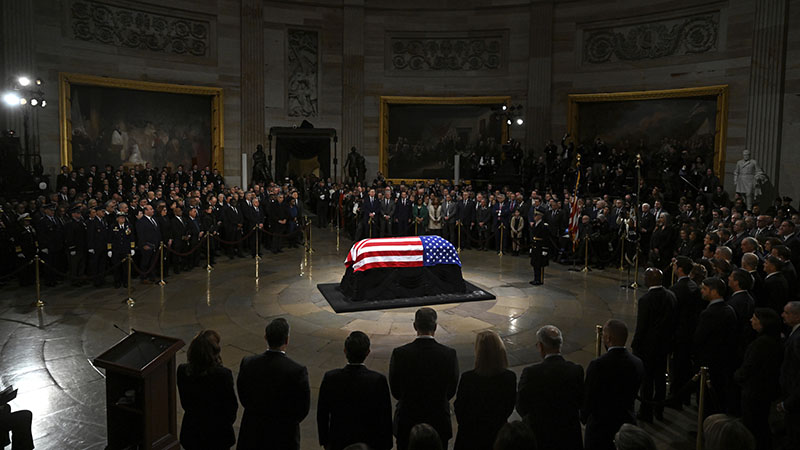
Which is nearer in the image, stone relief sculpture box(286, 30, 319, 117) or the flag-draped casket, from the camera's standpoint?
the flag-draped casket

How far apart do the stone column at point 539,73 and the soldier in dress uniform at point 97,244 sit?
707 inches

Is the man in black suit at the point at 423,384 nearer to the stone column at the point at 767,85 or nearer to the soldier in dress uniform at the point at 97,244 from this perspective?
the soldier in dress uniform at the point at 97,244

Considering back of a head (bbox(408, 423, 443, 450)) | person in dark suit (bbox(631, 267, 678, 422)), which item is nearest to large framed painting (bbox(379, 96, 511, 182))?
person in dark suit (bbox(631, 267, 678, 422))

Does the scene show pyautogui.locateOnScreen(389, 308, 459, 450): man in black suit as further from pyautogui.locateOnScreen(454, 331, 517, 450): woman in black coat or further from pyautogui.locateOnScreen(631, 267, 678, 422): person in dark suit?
pyautogui.locateOnScreen(631, 267, 678, 422): person in dark suit

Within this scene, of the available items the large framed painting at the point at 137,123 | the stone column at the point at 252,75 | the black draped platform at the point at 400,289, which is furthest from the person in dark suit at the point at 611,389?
the stone column at the point at 252,75

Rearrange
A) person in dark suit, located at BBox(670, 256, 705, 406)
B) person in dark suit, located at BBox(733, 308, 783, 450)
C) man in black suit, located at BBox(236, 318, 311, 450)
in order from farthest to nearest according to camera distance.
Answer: person in dark suit, located at BBox(670, 256, 705, 406) → person in dark suit, located at BBox(733, 308, 783, 450) → man in black suit, located at BBox(236, 318, 311, 450)

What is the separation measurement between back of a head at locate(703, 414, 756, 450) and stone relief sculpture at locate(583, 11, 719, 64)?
21.7m

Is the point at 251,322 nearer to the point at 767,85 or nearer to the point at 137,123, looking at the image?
the point at 137,123

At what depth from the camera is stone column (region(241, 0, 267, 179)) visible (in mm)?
25375

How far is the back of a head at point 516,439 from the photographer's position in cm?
284

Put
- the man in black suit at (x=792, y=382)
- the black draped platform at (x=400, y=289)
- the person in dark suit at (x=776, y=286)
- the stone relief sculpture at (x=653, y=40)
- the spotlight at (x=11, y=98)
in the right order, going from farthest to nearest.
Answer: the stone relief sculpture at (x=653, y=40), the spotlight at (x=11, y=98), the black draped platform at (x=400, y=289), the person in dark suit at (x=776, y=286), the man in black suit at (x=792, y=382)

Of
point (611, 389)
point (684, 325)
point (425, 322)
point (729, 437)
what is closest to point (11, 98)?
point (425, 322)

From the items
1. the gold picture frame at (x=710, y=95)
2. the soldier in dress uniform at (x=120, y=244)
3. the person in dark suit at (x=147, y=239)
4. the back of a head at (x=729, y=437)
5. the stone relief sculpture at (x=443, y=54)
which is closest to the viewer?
the back of a head at (x=729, y=437)

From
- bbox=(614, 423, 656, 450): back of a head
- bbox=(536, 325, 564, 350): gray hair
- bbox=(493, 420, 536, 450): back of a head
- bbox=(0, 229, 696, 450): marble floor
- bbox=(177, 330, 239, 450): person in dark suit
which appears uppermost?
bbox=(536, 325, 564, 350): gray hair
